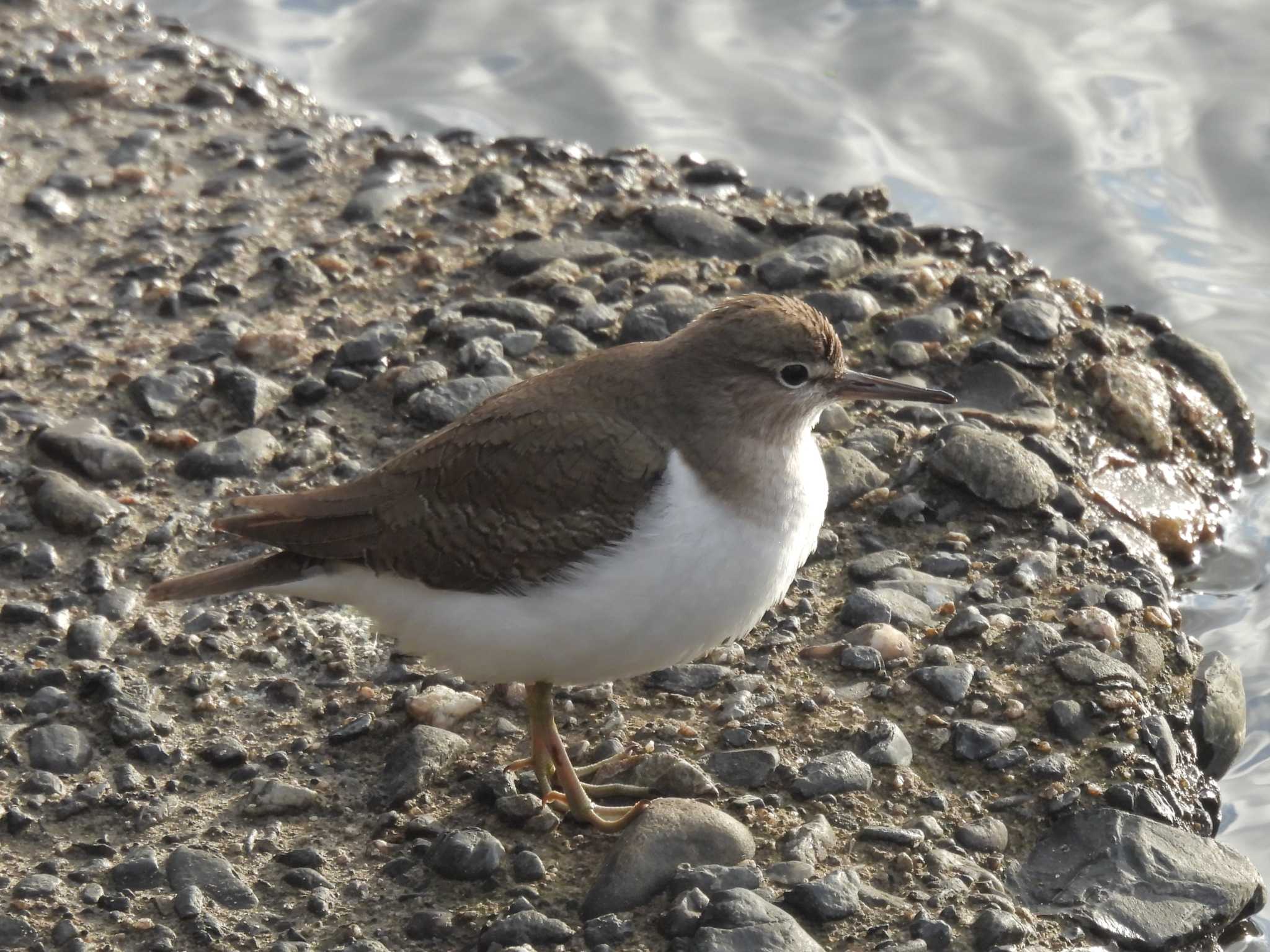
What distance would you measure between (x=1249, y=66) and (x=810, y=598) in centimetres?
654

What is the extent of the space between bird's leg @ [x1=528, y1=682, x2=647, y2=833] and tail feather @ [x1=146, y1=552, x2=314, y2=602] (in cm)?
96

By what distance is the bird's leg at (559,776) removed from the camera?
18.1 feet

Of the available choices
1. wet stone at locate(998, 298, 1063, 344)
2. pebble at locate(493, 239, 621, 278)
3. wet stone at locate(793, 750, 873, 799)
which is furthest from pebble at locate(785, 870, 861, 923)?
pebble at locate(493, 239, 621, 278)

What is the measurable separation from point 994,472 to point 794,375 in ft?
5.63

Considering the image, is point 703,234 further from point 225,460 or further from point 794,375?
point 794,375

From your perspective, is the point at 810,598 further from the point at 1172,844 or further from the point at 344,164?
the point at 344,164

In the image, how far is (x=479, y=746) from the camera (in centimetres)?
601

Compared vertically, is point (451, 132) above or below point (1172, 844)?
above

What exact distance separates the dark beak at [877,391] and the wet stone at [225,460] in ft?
9.17

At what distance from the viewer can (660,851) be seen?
518cm

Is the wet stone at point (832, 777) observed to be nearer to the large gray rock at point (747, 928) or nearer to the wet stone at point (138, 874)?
the large gray rock at point (747, 928)

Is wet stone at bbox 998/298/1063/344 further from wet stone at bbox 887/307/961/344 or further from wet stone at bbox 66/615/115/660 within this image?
wet stone at bbox 66/615/115/660

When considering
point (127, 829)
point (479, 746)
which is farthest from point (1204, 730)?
point (127, 829)

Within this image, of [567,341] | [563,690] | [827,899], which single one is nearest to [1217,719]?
[827,899]
